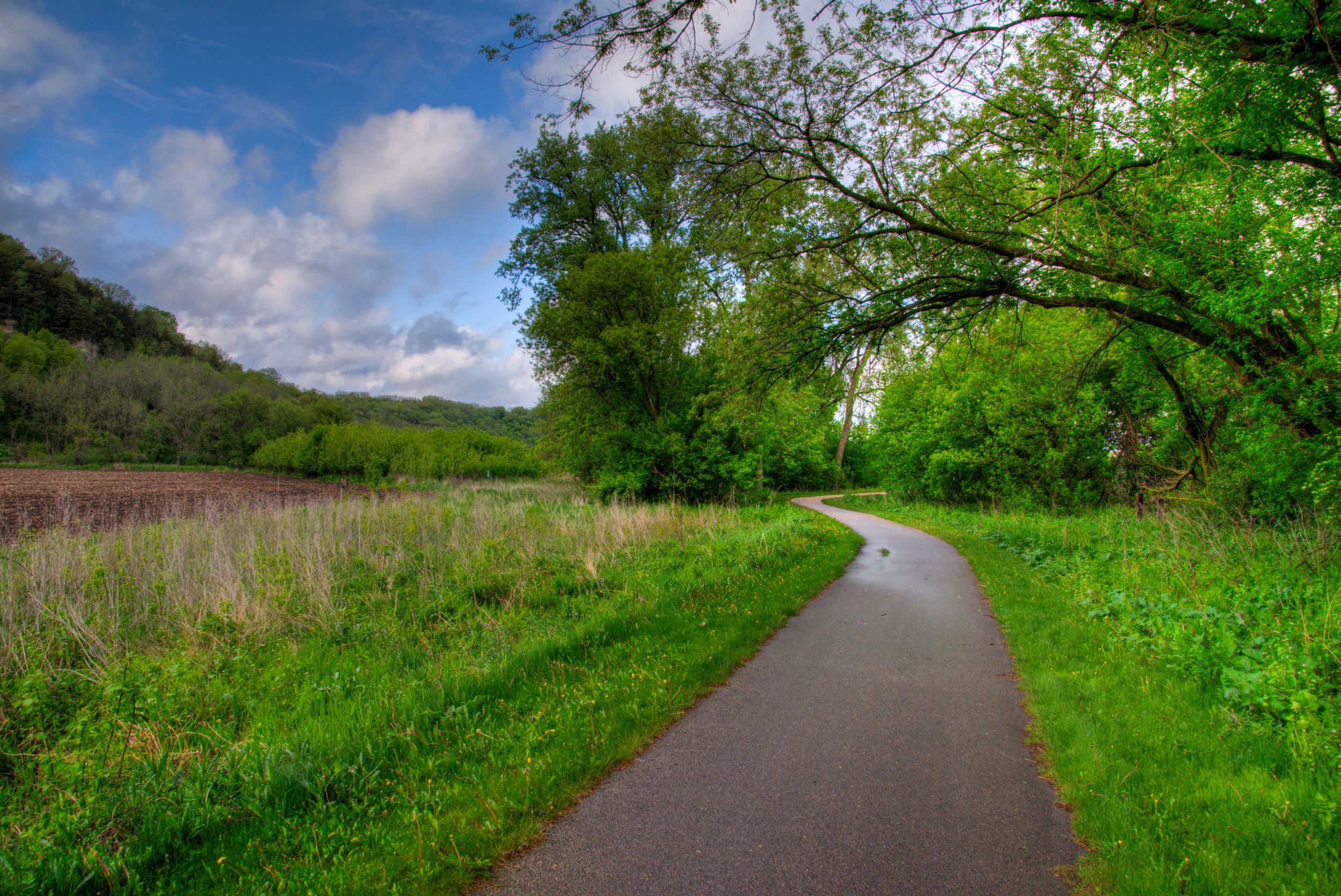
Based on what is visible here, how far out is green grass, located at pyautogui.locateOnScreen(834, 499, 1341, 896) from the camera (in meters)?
2.70

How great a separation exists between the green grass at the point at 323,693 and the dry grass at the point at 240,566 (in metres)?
0.05

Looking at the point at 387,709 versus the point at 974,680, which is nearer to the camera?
the point at 387,709

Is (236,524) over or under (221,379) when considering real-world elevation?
under

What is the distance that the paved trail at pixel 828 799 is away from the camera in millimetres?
2639

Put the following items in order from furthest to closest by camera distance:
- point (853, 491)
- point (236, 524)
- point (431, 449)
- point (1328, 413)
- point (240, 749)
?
point (853, 491), point (431, 449), point (236, 524), point (1328, 413), point (240, 749)

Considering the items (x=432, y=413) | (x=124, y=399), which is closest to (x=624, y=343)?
(x=124, y=399)

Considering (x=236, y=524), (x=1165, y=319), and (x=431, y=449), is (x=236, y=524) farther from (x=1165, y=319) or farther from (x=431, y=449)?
(x=431, y=449)

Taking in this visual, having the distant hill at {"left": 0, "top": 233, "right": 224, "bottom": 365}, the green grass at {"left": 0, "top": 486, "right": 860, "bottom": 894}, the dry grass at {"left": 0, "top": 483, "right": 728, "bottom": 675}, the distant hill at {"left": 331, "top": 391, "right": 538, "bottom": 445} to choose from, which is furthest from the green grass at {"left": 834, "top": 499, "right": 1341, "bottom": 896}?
the distant hill at {"left": 0, "top": 233, "right": 224, "bottom": 365}

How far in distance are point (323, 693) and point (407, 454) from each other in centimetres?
3508

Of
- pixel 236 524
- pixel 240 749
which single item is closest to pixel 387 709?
pixel 240 749

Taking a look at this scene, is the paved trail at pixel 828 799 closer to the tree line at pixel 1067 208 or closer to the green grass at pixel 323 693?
the green grass at pixel 323 693

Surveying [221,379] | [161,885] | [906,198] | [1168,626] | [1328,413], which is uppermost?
[221,379]

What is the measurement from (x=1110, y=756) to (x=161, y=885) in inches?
215

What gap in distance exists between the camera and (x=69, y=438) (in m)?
46.8
